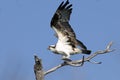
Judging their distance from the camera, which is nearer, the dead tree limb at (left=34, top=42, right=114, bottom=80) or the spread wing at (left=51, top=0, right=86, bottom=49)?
the dead tree limb at (left=34, top=42, right=114, bottom=80)

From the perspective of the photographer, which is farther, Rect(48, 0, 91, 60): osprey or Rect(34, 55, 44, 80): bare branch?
Rect(48, 0, 91, 60): osprey

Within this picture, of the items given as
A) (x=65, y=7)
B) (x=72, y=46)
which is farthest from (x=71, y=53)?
(x=65, y=7)

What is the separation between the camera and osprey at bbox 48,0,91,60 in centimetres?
1686

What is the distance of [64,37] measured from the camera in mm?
17172

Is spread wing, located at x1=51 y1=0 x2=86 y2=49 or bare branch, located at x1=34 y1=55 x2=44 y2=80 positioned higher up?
spread wing, located at x1=51 y1=0 x2=86 y2=49

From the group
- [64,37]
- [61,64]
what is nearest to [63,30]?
[64,37]

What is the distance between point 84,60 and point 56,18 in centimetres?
184

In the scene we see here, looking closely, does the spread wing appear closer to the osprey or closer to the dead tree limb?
the osprey

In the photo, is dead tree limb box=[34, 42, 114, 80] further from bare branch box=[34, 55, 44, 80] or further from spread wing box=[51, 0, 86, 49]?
spread wing box=[51, 0, 86, 49]

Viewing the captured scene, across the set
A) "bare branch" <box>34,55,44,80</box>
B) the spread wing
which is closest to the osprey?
the spread wing

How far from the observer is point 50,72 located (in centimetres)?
1619

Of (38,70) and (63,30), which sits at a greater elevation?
(63,30)

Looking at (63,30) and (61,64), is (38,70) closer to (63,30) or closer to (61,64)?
(61,64)

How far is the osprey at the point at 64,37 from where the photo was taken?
16.9m
